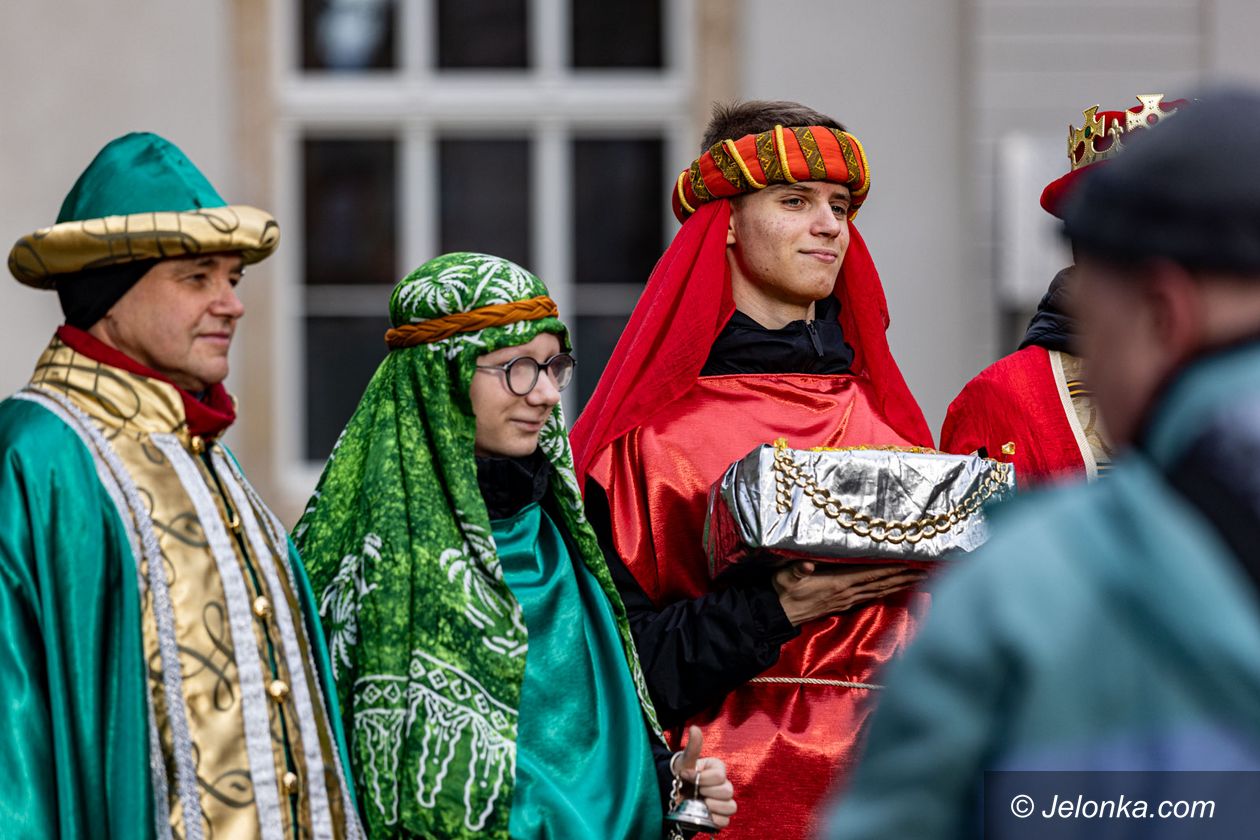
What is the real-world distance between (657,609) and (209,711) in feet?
3.04

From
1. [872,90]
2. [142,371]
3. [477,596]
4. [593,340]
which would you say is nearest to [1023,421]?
[477,596]

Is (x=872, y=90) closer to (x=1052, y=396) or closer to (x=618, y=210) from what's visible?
(x=618, y=210)

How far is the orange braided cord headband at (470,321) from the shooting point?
2994mm

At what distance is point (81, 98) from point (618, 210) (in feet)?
6.94

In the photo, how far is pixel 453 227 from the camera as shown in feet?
24.6

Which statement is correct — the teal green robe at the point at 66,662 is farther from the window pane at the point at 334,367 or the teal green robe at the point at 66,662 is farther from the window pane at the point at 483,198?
the window pane at the point at 483,198

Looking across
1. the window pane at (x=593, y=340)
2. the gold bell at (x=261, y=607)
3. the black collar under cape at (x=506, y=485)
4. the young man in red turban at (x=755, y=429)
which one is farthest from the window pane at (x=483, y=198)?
the gold bell at (x=261, y=607)

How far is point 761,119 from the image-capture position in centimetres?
347

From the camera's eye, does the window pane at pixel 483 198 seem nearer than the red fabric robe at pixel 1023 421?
No

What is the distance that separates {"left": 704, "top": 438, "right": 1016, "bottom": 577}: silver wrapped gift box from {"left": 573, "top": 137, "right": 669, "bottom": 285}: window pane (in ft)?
14.8

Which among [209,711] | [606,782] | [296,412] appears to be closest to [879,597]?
[606,782]

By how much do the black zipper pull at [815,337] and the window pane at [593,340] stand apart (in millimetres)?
3992

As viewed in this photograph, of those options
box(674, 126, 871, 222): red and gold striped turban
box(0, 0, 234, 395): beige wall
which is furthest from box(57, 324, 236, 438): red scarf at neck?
box(0, 0, 234, 395): beige wall

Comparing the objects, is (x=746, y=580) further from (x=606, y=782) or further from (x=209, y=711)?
(x=209, y=711)
